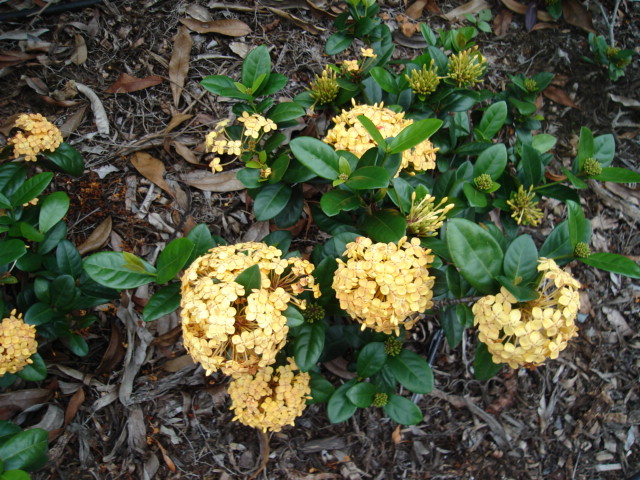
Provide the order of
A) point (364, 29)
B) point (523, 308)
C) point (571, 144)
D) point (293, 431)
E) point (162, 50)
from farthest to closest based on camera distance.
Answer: point (571, 144) < point (162, 50) < point (293, 431) < point (364, 29) < point (523, 308)

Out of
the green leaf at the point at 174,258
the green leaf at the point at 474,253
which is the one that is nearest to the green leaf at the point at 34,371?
the green leaf at the point at 174,258

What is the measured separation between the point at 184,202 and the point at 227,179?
34 centimetres

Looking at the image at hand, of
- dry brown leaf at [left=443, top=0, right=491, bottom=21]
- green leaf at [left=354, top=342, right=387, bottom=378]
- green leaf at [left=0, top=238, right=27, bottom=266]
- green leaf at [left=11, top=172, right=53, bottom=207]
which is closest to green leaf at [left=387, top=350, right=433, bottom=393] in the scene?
green leaf at [left=354, top=342, right=387, bottom=378]

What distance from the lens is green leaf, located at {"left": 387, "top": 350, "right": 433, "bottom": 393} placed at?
241 cm

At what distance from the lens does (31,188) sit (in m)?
2.54

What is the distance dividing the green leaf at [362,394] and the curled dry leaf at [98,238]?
1907 mm

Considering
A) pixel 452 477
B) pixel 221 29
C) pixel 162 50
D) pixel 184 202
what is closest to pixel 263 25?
pixel 221 29

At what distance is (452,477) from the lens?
312 cm

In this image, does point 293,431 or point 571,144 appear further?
point 571,144

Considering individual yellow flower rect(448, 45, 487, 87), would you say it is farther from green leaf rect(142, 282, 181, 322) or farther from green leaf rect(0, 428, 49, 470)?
green leaf rect(0, 428, 49, 470)

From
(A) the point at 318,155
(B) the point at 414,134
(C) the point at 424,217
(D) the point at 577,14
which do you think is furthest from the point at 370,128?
(D) the point at 577,14

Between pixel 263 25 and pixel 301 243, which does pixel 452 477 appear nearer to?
pixel 301 243

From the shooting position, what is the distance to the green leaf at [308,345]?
2.20m

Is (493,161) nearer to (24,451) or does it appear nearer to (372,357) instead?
(372,357)
